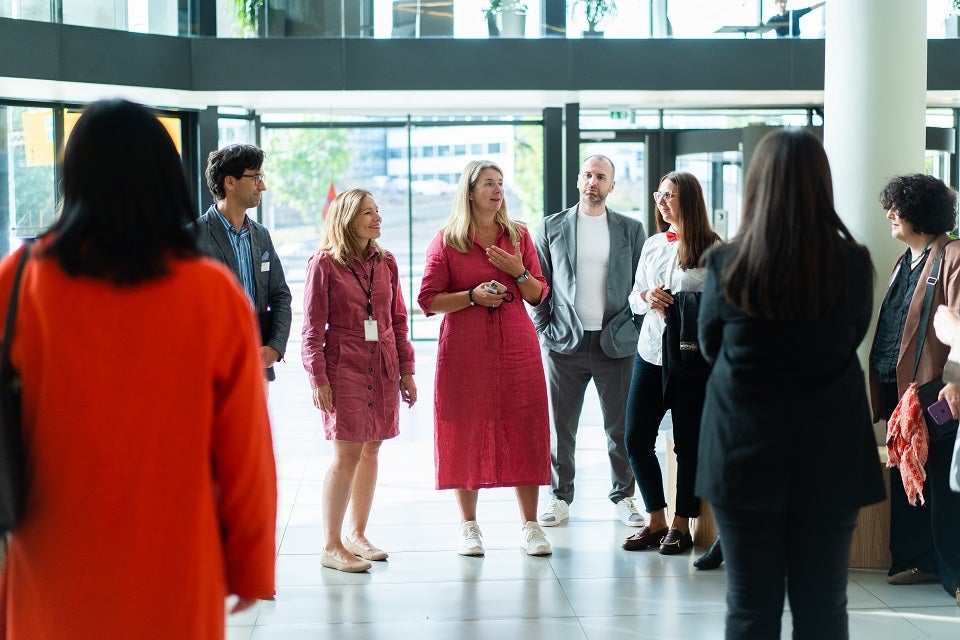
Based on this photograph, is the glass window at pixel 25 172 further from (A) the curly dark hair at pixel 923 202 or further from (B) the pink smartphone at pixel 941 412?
(B) the pink smartphone at pixel 941 412

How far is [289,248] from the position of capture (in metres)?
13.2

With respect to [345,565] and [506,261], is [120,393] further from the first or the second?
[506,261]

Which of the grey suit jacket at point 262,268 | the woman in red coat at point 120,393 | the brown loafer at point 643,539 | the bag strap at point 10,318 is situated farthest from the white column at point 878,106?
the bag strap at point 10,318

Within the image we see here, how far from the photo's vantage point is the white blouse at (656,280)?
177 inches

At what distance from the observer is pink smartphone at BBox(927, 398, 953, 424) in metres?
3.79

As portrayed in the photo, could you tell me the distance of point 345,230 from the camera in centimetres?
444

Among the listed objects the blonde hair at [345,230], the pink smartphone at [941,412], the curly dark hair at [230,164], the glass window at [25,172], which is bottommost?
the pink smartphone at [941,412]

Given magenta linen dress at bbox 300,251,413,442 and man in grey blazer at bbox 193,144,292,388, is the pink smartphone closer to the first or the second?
magenta linen dress at bbox 300,251,413,442

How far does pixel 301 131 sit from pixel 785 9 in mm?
5759

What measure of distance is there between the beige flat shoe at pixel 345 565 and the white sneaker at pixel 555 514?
1.07 m

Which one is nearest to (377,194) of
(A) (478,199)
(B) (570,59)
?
(B) (570,59)

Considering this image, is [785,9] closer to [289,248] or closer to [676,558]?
[289,248]

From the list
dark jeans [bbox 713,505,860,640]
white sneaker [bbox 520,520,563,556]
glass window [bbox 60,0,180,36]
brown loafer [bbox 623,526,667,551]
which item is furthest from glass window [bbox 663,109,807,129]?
dark jeans [bbox 713,505,860,640]

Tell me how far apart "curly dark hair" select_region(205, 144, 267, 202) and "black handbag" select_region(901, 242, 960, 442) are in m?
2.61
